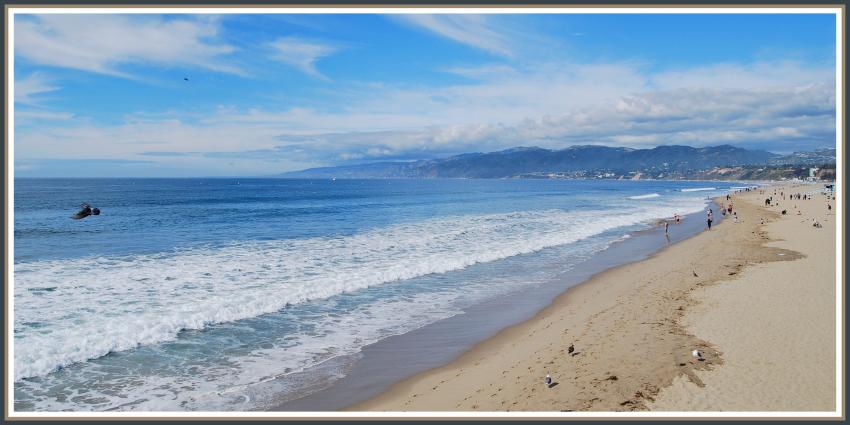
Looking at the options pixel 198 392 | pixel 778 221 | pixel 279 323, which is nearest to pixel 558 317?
pixel 279 323

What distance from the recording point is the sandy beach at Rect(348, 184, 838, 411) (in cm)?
796

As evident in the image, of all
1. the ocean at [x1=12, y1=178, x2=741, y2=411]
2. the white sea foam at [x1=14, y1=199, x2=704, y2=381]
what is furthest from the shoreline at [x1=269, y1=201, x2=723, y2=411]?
the white sea foam at [x1=14, y1=199, x2=704, y2=381]

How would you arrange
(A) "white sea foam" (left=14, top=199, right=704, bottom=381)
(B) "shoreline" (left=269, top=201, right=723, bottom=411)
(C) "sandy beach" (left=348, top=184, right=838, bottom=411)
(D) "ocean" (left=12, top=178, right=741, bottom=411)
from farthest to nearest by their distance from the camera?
(A) "white sea foam" (left=14, top=199, right=704, bottom=381) → (D) "ocean" (left=12, top=178, right=741, bottom=411) → (B) "shoreline" (left=269, top=201, right=723, bottom=411) → (C) "sandy beach" (left=348, top=184, right=838, bottom=411)

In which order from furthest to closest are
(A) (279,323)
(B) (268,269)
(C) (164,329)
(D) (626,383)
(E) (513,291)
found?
(B) (268,269) < (E) (513,291) < (A) (279,323) < (C) (164,329) < (D) (626,383)

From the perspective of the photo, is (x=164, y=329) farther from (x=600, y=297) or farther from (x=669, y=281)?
(x=669, y=281)

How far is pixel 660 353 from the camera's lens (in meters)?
9.73

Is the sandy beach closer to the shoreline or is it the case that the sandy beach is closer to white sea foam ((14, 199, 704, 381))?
the shoreline

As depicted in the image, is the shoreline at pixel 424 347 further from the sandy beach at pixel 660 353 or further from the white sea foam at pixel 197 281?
the white sea foam at pixel 197 281

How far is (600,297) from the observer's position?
1572 centimetres

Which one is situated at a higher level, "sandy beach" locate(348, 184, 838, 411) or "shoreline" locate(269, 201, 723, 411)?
"sandy beach" locate(348, 184, 838, 411)

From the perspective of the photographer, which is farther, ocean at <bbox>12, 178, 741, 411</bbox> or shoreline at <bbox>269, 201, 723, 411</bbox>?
ocean at <bbox>12, 178, 741, 411</bbox>

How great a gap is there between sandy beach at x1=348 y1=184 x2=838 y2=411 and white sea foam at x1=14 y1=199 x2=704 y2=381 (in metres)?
6.55

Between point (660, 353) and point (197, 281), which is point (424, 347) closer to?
point (660, 353)

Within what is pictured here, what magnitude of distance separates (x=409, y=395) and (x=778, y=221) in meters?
39.3
